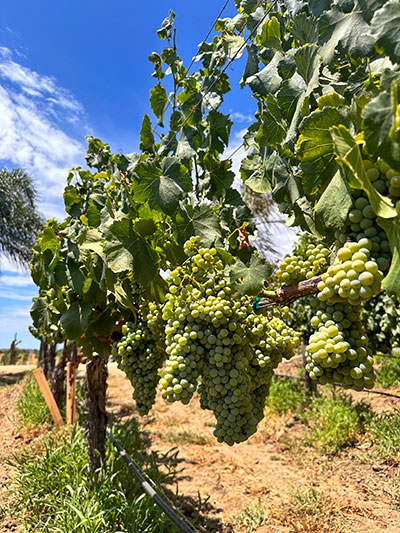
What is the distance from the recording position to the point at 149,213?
184 cm

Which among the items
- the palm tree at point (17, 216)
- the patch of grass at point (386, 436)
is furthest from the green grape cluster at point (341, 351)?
the palm tree at point (17, 216)

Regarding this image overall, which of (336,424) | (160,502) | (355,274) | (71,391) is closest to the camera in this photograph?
(355,274)

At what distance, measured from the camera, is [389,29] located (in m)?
0.86

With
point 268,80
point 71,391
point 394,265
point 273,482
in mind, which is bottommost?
point 273,482

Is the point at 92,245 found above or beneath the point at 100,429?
above

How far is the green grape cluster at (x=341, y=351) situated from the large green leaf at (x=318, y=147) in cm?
37

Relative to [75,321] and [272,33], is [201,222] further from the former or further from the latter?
[75,321]

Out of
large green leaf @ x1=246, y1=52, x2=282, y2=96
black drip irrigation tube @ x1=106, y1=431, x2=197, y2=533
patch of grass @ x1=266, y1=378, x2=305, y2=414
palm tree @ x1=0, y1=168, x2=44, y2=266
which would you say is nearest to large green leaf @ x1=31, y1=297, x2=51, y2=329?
black drip irrigation tube @ x1=106, y1=431, x2=197, y2=533

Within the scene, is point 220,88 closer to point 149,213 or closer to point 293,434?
point 149,213

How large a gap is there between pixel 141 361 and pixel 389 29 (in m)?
1.76

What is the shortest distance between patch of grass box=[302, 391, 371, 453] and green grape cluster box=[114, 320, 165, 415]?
4289 millimetres

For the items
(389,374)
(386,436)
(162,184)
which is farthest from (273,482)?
(162,184)

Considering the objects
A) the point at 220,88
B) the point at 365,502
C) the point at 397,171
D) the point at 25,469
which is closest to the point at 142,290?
the point at 220,88

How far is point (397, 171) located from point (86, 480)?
12.7 feet
